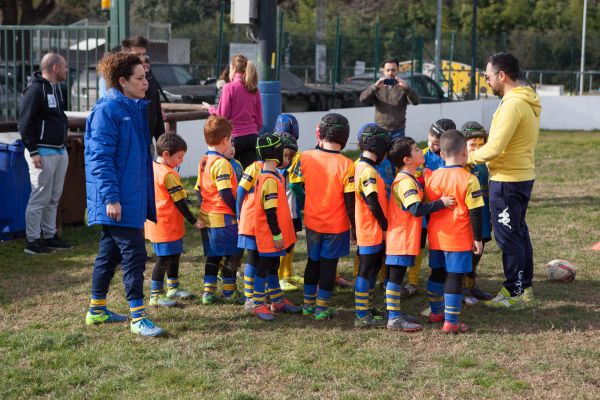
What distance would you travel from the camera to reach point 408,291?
7004mm

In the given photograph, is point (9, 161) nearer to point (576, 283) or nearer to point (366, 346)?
point (366, 346)

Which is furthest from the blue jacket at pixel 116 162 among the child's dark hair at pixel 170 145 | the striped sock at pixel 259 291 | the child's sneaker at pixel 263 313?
the child's sneaker at pixel 263 313

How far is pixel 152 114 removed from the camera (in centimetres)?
784

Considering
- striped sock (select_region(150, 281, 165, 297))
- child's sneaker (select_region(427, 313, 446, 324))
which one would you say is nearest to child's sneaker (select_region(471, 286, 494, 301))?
child's sneaker (select_region(427, 313, 446, 324))

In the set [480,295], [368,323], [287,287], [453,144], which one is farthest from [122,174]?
[480,295]

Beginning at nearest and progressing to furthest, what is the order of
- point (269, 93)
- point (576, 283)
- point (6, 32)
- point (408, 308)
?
point (408, 308) → point (576, 283) → point (269, 93) → point (6, 32)

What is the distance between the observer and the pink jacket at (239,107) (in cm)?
901

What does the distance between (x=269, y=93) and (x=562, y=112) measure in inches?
642

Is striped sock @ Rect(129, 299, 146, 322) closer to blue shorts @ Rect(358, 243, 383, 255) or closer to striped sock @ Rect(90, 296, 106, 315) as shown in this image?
striped sock @ Rect(90, 296, 106, 315)

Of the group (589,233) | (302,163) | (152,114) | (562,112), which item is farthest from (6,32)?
(562,112)

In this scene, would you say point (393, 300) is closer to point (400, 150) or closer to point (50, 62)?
point (400, 150)

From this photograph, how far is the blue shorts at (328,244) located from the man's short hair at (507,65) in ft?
5.52

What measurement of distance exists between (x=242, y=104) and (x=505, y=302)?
369 centimetres

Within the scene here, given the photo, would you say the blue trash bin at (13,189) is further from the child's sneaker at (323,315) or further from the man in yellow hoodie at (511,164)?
the man in yellow hoodie at (511,164)
